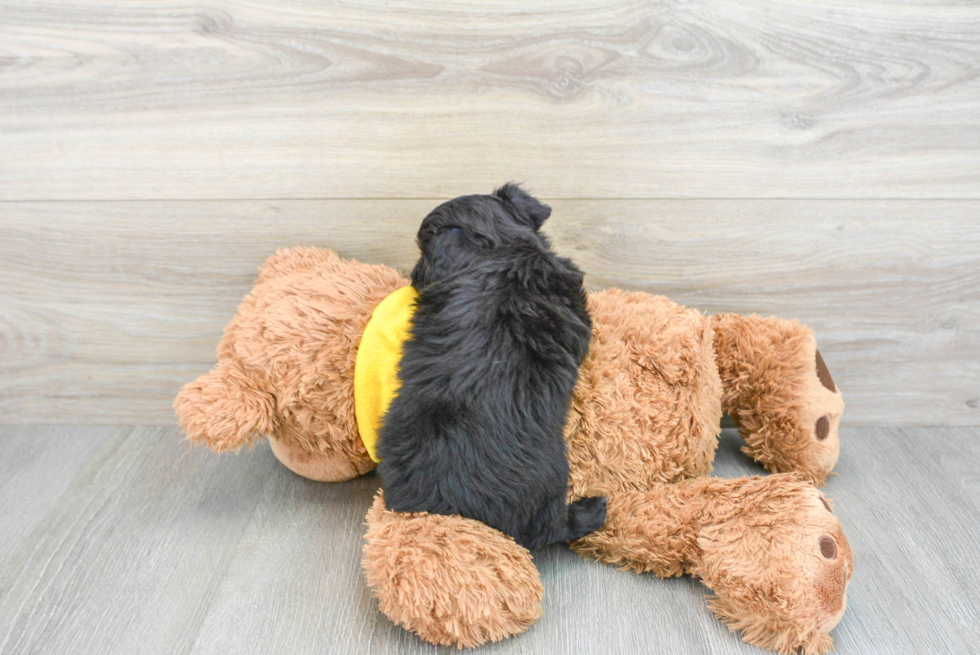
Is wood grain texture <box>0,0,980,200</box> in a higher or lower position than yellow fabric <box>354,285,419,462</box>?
higher

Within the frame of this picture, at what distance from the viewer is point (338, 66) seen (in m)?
0.87

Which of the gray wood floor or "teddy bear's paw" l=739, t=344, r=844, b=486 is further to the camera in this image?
"teddy bear's paw" l=739, t=344, r=844, b=486

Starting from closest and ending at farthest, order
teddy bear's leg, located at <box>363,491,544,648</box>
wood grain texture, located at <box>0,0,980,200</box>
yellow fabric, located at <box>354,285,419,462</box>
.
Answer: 1. teddy bear's leg, located at <box>363,491,544,648</box>
2. yellow fabric, located at <box>354,285,419,462</box>
3. wood grain texture, located at <box>0,0,980,200</box>

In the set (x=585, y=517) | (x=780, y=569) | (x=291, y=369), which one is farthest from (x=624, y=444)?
(x=291, y=369)

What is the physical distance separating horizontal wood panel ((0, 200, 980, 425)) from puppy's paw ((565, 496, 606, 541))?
12.7 inches

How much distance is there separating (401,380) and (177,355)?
473 mm

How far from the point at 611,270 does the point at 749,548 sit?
1.35ft

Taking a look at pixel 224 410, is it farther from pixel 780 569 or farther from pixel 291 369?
pixel 780 569

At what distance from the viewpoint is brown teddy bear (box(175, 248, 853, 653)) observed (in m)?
0.65

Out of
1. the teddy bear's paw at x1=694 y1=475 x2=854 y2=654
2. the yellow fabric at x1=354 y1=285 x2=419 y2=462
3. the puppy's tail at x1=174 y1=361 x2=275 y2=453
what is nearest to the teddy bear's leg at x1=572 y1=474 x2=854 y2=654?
the teddy bear's paw at x1=694 y1=475 x2=854 y2=654

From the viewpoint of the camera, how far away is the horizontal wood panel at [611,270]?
0.93 metres

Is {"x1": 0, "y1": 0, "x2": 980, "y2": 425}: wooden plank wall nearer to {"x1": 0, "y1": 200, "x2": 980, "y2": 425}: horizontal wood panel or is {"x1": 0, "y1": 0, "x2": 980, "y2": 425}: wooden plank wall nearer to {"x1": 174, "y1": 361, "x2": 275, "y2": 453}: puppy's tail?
{"x1": 0, "y1": 200, "x2": 980, "y2": 425}: horizontal wood panel

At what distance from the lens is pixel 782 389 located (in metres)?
0.88

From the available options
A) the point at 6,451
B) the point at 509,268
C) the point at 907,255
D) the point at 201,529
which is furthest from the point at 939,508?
the point at 6,451
